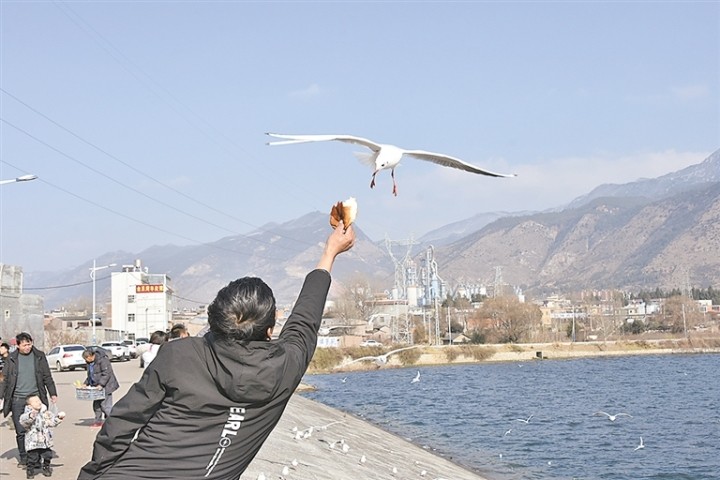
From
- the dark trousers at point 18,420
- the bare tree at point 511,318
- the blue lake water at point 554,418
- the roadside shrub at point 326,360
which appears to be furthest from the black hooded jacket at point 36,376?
the bare tree at point 511,318

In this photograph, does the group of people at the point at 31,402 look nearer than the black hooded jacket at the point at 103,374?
Yes

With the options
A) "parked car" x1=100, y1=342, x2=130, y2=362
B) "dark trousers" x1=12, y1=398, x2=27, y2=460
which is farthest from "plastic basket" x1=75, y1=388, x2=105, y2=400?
"parked car" x1=100, y1=342, x2=130, y2=362

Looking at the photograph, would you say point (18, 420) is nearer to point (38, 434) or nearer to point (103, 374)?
point (38, 434)

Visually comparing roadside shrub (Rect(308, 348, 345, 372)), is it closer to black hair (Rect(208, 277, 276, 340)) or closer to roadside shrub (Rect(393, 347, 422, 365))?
roadside shrub (Rect(393, 347, 422, 365))

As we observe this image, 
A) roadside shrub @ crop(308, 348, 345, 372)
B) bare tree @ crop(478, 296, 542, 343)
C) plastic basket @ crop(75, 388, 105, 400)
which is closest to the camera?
plastic basket @ crop(75, 388, 105, 400)

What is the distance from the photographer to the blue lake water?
24.4 metres

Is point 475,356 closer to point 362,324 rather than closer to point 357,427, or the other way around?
point 362,324

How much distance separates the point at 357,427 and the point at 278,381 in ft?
76.3

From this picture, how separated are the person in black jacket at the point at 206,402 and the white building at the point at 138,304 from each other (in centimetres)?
11467

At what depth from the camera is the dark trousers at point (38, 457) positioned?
12.0 meters

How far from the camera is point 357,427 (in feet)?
85.3

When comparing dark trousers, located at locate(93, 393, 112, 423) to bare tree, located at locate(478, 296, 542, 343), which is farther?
bare tree, located at locate(478, 296, 542, 343)

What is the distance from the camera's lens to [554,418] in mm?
36469

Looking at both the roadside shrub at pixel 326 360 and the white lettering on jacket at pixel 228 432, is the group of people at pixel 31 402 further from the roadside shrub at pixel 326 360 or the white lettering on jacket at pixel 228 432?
the roadside shrub at pixel 326 360
